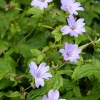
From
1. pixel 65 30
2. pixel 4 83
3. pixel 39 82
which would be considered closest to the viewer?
pixel 39 82

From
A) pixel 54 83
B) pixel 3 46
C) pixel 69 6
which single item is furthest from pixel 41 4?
pixel 54 83

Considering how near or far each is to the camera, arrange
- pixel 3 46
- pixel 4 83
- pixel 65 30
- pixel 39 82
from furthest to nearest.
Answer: pixel 3 46, pixel 65 30, pixel 4 83, pixel 39 82

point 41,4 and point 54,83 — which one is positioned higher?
point 41,4

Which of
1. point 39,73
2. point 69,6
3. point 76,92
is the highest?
point 69,6

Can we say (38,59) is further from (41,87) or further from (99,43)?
(99,43)

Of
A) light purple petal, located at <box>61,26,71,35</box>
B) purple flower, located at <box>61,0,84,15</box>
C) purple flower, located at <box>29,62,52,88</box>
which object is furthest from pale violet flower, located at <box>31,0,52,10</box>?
purple flower, located at <box>29,62,52,88</box>

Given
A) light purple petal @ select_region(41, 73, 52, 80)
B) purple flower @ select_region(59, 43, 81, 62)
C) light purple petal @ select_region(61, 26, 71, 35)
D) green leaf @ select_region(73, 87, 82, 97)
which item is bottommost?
green leaf @ select_region(73, 87, 82, 97)

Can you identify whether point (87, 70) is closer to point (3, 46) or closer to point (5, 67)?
point (5, 67)

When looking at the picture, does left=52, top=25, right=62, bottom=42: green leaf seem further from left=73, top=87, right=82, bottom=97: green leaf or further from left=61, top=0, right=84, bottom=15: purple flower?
left=73, top=87, right=82, bottom=97: green leaf

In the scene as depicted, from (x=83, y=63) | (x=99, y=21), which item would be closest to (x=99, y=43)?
(x=83, y=63)
